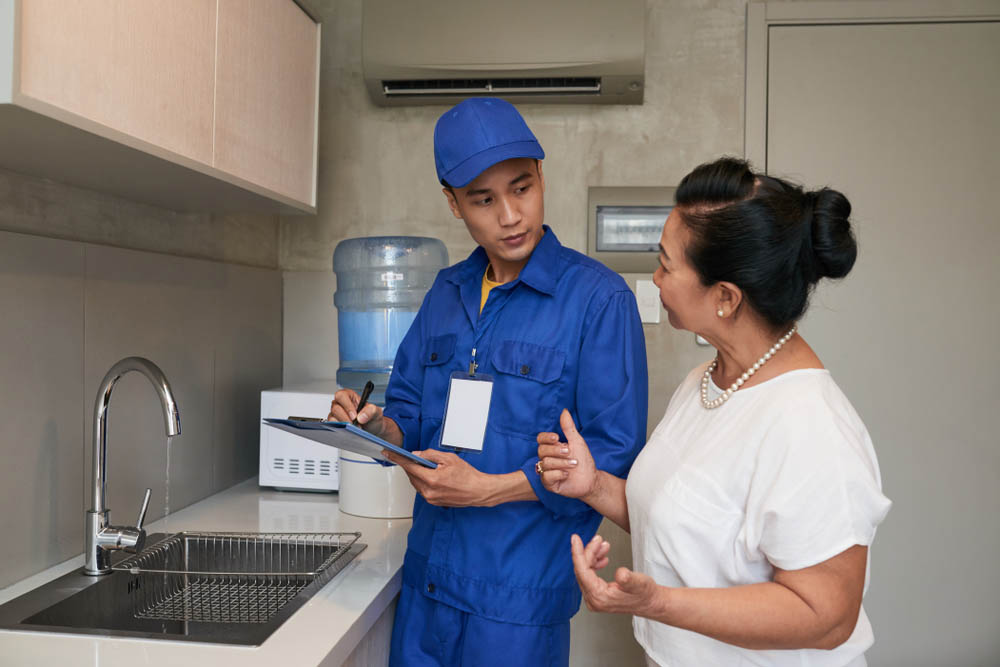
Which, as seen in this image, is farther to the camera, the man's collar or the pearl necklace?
the man's collar

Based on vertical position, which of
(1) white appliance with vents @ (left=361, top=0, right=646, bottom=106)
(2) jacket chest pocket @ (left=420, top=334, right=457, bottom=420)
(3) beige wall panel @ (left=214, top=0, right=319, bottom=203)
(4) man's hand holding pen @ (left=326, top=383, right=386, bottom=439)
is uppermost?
(1) white appliance with vents @ (left=361, top=0, right=646, bottom=106)

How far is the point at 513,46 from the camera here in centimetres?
258

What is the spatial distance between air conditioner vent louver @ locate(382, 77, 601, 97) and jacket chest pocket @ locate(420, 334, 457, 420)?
52.3 inches

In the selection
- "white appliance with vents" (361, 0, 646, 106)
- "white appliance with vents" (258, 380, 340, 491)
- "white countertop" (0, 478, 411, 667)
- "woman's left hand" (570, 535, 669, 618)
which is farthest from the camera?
"white appliance with vents" (361, 0, 646, 106)

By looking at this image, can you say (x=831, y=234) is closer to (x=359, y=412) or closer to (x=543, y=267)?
(x=543, y=267)

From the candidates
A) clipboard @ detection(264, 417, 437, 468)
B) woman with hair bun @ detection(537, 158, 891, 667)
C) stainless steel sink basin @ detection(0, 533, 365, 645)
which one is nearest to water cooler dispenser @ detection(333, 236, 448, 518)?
stainless steel sink basin @ detection(0, 533, 365, 645)

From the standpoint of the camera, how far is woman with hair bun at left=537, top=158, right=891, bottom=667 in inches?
39.4

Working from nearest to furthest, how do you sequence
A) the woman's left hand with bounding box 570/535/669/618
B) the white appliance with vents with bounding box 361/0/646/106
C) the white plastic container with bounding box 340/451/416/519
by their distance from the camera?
the woman's left hand with bounding box 570/535/669/618 < the white plastic container with bounding box 340/451/416/519 < the white appliance with vents with bounding box 361/0/646/106

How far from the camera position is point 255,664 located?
121 cm

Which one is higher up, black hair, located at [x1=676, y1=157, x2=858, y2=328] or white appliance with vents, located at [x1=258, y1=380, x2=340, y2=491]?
black hair, located at [x1=676, y1=157, x2=858, y2=328]

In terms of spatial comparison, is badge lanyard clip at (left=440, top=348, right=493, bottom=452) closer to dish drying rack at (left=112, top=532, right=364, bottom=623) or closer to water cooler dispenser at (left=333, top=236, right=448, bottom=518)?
dish drying rack at (left=112, top=532, right=364, bottom=623)

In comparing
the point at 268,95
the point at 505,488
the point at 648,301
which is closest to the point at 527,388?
the point at 505,488

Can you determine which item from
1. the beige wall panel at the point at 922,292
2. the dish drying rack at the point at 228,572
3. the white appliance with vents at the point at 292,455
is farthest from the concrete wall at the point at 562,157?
the dish drying rack at the point at 228,572

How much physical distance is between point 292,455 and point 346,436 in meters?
1.13
